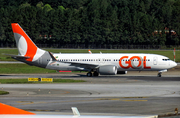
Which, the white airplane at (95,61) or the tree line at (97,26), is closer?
the white airplane at (95,61)

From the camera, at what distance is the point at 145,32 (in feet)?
490

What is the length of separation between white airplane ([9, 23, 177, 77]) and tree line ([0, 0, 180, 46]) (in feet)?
314

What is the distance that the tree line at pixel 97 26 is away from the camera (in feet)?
488

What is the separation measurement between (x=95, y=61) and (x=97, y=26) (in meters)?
101

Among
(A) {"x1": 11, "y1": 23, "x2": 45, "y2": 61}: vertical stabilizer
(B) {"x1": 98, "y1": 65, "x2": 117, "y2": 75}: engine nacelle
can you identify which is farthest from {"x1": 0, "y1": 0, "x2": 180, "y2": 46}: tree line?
(B) {"x1": 98, "y1": 65, "x2": 117, "y2": 75}: engine nacelle

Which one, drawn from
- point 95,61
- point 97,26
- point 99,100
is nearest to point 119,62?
point 95,61

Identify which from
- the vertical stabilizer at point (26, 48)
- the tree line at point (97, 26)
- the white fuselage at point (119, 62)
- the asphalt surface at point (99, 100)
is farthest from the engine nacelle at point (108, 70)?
the tree line at point (97, 26)

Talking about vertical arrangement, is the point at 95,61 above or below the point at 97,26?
below

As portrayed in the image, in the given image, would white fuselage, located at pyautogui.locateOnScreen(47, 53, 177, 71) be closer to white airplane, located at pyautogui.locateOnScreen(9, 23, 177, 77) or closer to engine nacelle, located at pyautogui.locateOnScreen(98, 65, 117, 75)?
white airplane, located at pyautogui.locateOnScreen(9, 23, 177, 77)

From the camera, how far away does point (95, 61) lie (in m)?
51.8

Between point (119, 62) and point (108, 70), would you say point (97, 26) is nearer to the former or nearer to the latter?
point (119, 62)

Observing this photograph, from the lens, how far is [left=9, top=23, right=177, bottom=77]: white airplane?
1975 inches

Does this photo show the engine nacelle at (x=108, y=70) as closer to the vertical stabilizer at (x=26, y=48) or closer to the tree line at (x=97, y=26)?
the vertical stabilizer at (x=26, y=48)

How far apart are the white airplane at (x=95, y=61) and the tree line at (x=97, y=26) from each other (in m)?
95.8
